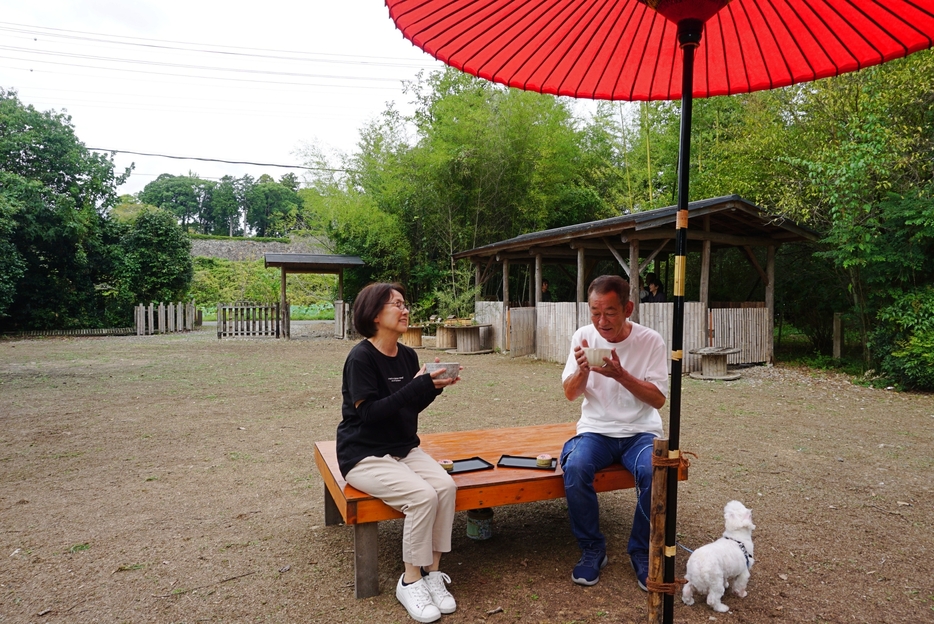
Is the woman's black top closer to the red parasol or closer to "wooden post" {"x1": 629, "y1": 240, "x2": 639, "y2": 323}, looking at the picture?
the red parasol

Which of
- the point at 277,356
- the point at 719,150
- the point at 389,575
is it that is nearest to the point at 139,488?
the point at 389,575

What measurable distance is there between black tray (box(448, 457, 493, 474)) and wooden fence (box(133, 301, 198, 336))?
1966 cm

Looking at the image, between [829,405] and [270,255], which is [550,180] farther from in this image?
[829,405]

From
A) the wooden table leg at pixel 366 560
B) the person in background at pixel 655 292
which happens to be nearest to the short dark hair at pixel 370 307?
the wooden table leg at pixel 366 560

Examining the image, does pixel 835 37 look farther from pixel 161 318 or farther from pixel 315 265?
pixel 161 318

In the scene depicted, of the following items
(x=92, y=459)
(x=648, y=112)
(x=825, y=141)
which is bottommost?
(x=92, y=459)

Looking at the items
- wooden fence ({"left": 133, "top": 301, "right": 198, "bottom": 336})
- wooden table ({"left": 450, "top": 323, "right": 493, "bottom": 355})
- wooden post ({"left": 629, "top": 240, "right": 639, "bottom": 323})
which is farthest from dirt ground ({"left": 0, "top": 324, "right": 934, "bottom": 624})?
wooden fence ({"left": 133, "top": 301, "right": 198, "bottom": 336})

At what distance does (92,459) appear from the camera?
4895 mm

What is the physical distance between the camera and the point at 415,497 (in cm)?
252

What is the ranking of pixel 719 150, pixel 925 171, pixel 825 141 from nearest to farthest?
pixel 925 171 < pixel 825 141 < pixel 719 150

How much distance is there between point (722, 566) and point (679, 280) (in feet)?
5.05

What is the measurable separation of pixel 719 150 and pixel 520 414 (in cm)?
926

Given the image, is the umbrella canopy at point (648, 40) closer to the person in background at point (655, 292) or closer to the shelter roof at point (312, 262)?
the person in background at point (655, 292)

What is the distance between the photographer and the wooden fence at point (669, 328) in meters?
10.3
